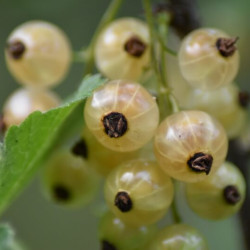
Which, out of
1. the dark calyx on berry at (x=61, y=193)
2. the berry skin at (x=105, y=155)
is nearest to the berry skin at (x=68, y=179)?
the dark calyx on berry at (x=61, y=193)

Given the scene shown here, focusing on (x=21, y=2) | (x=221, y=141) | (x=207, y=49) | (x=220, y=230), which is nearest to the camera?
(x=221, y=141)

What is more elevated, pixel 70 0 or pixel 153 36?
pixel 153 36

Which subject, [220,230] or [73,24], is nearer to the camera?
[220,230]

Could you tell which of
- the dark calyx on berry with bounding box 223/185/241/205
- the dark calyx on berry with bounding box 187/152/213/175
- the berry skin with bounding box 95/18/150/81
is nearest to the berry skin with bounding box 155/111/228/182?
the dark calyx on berry with bounding box 187/152/213/175

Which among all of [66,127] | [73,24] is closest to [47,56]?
[66,127]

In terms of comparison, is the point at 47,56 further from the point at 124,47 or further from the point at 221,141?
the point at 221,141
